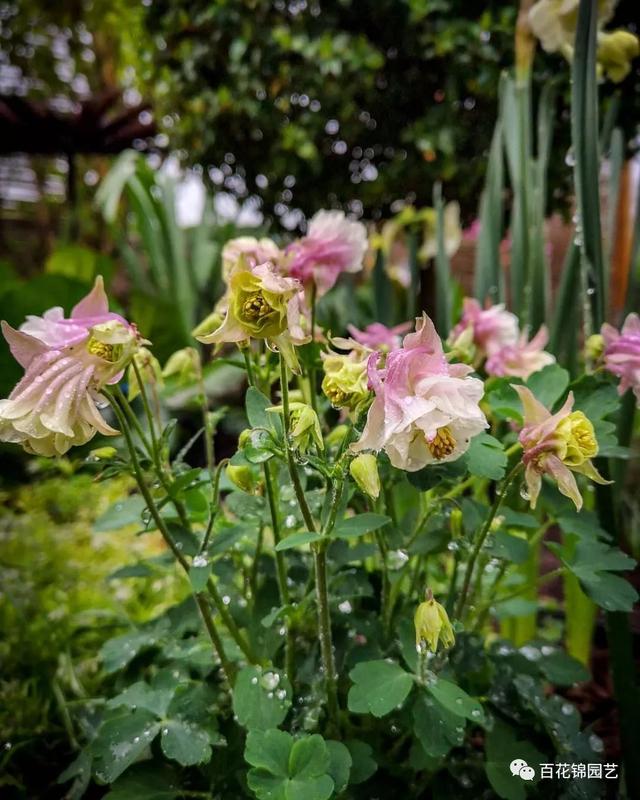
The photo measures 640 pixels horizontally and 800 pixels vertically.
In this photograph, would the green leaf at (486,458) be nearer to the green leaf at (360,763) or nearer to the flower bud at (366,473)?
the flower bud at (366,473)

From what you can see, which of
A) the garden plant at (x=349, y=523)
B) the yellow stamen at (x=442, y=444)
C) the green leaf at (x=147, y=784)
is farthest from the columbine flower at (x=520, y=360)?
the green leaf at (x=147, y=784)

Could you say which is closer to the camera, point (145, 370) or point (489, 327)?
point (145, 370)

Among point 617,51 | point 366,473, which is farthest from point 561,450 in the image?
point 617,51

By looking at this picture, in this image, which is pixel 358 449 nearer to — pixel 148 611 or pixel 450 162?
pixel 148 611

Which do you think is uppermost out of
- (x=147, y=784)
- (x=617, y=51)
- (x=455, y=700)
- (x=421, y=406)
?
(x=617, y=51)

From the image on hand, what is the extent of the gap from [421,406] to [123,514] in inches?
14.7

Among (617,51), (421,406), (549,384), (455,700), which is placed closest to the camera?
(421,406)

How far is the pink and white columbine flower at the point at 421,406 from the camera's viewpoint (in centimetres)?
37

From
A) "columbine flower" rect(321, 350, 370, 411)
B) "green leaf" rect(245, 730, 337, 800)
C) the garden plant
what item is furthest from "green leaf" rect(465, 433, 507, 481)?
"green leaf" rect(245, 730, 337, 800)

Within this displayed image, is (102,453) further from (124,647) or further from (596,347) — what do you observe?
(596,347)

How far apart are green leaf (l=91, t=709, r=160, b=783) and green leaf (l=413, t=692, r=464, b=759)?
0.69 feet

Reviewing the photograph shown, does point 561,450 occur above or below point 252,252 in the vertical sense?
below

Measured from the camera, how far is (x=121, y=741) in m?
0.52

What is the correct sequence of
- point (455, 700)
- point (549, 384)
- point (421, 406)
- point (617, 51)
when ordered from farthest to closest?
point (617, 51) < point (549, 384) < point (455, 700) < point (421, 406)
